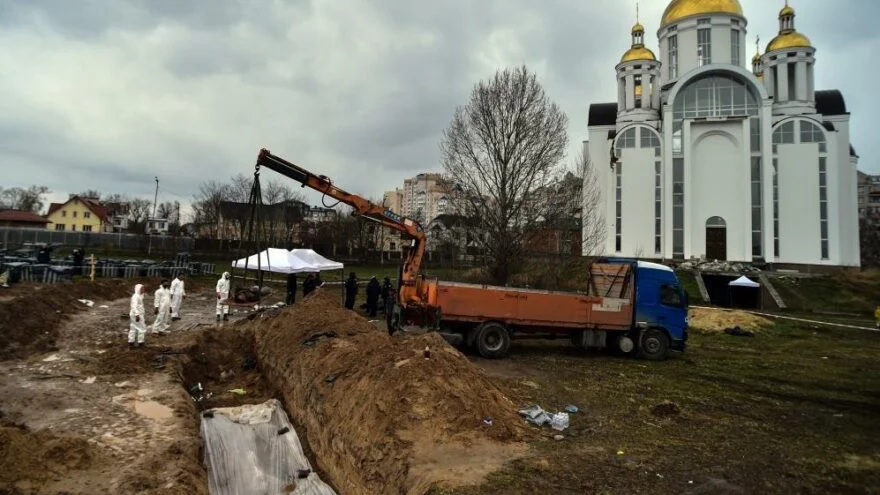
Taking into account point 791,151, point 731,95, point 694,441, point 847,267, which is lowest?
point 694,441

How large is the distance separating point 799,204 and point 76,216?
3805 inches

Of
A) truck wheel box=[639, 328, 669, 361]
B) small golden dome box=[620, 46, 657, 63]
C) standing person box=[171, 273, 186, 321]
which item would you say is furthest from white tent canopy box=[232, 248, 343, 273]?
small golden dome box=[620, 46, 657, 63]

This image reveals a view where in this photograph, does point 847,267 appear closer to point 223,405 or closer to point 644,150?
point 644,150

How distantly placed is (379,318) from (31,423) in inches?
553

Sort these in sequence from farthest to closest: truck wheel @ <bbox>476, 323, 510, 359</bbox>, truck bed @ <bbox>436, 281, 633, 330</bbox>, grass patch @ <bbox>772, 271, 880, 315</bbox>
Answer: grass patch @ <bbox>772, 271, 880, 315</bbox>, truck wheel @ <bbox>476, 323, 510, 359</bbox>, truck bed @ <bbox>436, 281, 633, 330</bbox>

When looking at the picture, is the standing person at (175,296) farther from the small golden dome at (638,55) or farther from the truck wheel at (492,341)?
the small golden dome at (638,55)

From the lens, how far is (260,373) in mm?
12320

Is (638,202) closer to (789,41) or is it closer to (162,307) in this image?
(789,41)

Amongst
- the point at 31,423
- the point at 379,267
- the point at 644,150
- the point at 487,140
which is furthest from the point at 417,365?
the point at 379,267

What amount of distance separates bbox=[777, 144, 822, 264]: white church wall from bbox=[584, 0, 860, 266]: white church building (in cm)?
8

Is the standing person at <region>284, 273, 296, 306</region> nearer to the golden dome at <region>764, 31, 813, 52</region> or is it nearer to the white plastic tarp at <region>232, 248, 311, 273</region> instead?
the white plastic tarp at <region>232, 248, 311, 273</region>

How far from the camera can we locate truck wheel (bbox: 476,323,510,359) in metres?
13.3

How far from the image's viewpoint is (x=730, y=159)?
40219mm

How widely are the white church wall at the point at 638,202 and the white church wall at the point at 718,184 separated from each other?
2.76 meters
